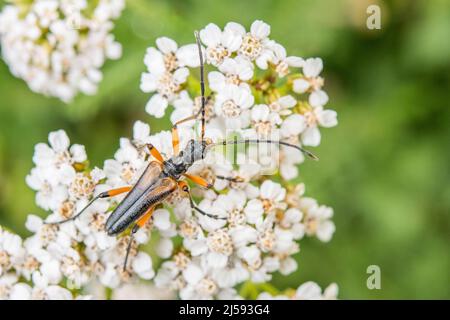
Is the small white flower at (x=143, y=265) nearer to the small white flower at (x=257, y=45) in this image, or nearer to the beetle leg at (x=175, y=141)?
the beetle leg at (x=175, y=141)

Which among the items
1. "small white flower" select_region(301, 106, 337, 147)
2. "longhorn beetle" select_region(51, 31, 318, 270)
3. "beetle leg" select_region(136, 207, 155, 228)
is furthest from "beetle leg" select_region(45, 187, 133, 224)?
"small white flower" select_region(301, 106, 337, 147)

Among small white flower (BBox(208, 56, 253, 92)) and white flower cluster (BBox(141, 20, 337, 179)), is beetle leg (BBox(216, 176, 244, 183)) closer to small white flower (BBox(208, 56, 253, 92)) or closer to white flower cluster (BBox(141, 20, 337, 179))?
white flower cluster (BBox(141, 20, 337, 179))

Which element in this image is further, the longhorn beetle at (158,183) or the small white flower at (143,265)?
the small white flower at (143,265)

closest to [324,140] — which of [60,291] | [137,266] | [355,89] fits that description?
[355,89]

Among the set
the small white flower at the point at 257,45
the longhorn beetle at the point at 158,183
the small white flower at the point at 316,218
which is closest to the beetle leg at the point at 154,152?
the longhorn beetle at the point at 158,183

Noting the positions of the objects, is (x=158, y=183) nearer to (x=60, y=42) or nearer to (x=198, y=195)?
(x=198, y=195)

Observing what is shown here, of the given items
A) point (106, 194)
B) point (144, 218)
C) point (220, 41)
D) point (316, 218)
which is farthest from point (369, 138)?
point (106, 194)
